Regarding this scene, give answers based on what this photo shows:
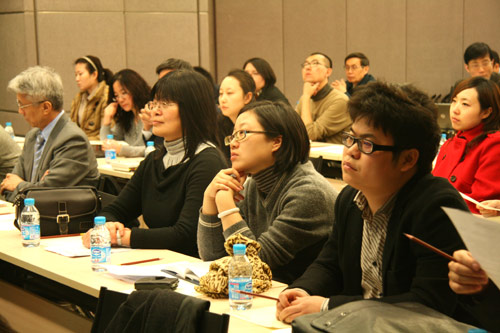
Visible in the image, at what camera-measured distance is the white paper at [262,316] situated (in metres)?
2.10

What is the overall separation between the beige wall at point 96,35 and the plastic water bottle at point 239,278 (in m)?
7.11

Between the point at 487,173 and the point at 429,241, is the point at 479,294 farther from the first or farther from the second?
the point at 487,173

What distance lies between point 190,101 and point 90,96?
4484mm

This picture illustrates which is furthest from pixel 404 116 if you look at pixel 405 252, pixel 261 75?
pixel 261 75

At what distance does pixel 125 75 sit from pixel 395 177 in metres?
4.55

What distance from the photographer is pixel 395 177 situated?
2.12 m

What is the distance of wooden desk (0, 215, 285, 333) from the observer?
2.34m

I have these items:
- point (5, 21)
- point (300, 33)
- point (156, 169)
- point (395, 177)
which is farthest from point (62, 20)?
point (395, 177)

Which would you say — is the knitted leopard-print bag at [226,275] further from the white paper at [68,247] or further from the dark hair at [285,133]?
the white paper at [68,247]

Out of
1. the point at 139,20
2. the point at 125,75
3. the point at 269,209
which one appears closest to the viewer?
the point at 269,209

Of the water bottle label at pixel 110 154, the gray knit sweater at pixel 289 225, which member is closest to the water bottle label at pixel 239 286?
the gray knit sweater at pixel 289 225

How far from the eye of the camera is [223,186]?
281cm

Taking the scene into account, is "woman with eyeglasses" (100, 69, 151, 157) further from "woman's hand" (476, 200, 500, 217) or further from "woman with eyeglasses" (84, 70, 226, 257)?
"woman's hand" (476, 200, 500, 217)

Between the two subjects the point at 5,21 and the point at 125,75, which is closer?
the point at 125,75
